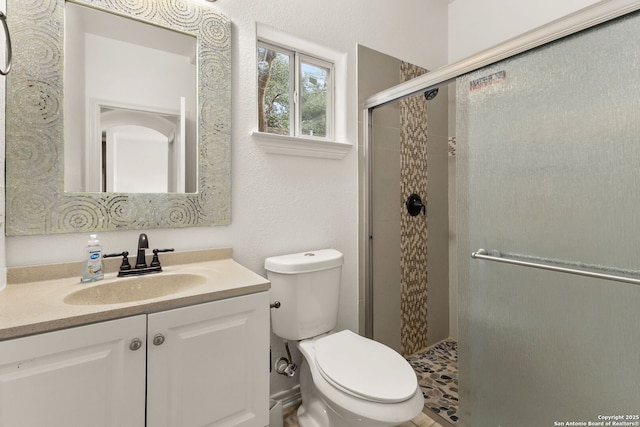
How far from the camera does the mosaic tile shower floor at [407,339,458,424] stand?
1.61 meters

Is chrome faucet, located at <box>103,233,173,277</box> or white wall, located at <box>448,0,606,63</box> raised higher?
white wall, located at <box>448,0,606,63</box>

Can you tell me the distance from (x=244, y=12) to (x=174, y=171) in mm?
860

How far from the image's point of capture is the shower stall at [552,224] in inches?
37.9

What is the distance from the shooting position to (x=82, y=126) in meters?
1.16

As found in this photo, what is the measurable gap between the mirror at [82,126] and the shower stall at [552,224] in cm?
109

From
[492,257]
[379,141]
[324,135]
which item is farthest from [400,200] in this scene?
[492,257]

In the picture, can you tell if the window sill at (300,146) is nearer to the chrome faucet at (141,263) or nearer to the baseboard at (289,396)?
the chrome faucet at (141,263)

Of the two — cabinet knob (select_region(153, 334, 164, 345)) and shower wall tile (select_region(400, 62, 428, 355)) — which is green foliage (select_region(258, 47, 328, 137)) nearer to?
shower wall tile (select_region(400, 62, 428, 355))

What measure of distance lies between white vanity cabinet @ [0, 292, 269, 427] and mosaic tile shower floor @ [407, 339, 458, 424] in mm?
1070

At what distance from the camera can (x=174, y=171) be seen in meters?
1.33

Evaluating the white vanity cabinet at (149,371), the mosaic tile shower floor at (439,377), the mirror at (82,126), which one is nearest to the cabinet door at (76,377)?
the white vanity cabinet at (149,371)

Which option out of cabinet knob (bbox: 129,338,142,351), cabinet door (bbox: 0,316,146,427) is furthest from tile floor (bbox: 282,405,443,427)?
cabinet knob (bbox: 129,338,142,351)

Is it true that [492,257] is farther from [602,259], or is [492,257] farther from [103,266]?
[103,266]

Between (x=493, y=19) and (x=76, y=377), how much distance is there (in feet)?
9.47
